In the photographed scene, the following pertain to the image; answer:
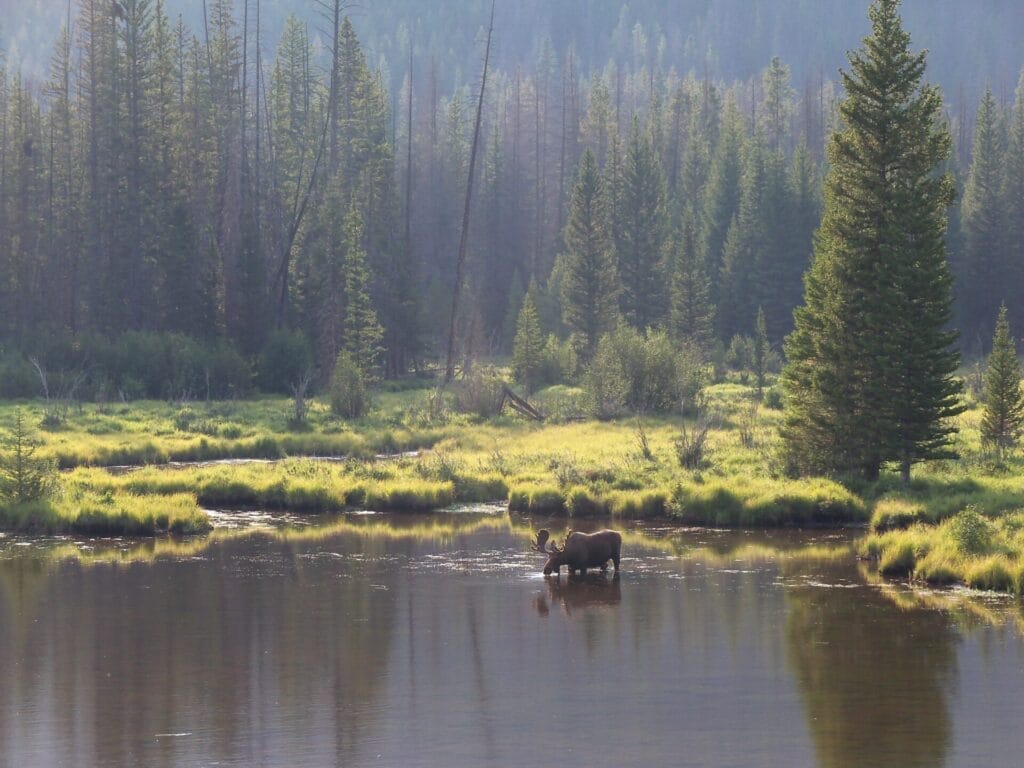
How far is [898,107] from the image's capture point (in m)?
32.0

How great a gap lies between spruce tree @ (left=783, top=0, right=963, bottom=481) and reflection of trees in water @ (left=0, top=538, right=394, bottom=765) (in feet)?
41.9

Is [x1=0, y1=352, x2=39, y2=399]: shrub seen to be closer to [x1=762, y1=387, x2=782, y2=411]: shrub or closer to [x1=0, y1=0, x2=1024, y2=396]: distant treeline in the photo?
[x1=0, y1=0, x2=1024, y2=396]: distant treeline

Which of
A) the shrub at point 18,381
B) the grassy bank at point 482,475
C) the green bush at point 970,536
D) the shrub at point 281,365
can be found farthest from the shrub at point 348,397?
the green bush at point 970,536

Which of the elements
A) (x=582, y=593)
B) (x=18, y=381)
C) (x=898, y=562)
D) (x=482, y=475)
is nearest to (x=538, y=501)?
(x=482, y=475)

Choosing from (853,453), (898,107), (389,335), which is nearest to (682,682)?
(853,453)

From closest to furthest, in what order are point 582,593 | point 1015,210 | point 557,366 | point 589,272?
point 582,593, point 557,366, point 589,272, point 1015,210

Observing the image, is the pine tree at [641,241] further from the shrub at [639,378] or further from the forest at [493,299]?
the shrub at [639,378]

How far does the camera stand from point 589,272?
73.8 m

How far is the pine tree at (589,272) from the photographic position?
72.9m

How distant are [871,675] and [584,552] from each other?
715 cm

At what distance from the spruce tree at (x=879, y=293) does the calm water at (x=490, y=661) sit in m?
5.27

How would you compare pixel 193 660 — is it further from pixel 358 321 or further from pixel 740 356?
pixel 740 356

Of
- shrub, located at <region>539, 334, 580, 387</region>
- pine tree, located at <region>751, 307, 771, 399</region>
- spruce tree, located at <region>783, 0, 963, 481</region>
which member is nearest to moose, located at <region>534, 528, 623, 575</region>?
spruce tree, located at <region>783, 0, 963, 481</region>

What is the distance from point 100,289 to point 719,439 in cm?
3912
